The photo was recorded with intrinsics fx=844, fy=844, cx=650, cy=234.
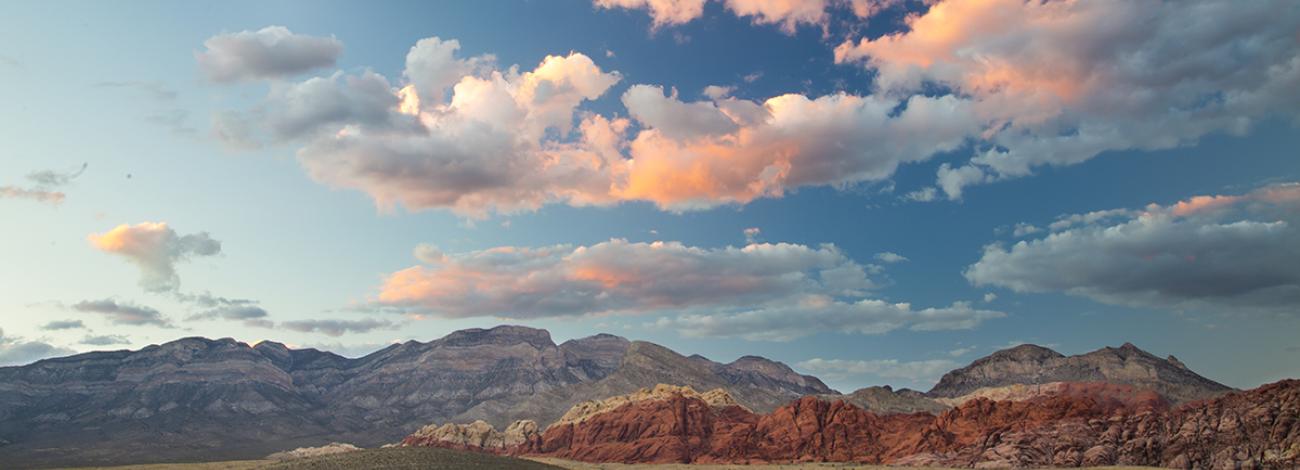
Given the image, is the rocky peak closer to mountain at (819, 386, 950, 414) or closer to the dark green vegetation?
mountain at (819, 386, 950, 414)

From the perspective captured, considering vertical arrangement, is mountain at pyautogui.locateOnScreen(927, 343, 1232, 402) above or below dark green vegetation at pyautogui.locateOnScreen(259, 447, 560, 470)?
above

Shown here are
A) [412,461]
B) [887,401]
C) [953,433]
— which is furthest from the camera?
[887,401]

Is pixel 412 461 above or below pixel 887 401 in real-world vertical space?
below

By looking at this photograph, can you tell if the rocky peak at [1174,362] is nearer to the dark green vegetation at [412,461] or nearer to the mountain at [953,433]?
the mountain at [953,433]

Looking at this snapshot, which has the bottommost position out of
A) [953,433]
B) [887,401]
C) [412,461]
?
[412,461]

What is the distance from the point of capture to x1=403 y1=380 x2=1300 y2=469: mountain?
98.9 m

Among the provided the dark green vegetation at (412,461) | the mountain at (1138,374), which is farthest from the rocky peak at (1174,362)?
the dark green vegetation at (412,461)

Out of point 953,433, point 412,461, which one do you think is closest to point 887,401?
point 953,433

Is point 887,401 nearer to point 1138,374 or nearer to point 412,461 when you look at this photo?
point 1138,374

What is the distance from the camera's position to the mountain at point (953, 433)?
325 ft

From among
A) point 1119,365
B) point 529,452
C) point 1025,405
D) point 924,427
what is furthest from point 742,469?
point 1119,365

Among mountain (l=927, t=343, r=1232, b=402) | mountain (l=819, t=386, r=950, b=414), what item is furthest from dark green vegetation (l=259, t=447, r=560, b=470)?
mountain (l=927, t=343, r=1232, b=402)

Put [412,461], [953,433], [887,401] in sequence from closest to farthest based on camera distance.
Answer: [412,461], [953,433], [887,401]

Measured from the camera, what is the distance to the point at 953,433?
428ft
